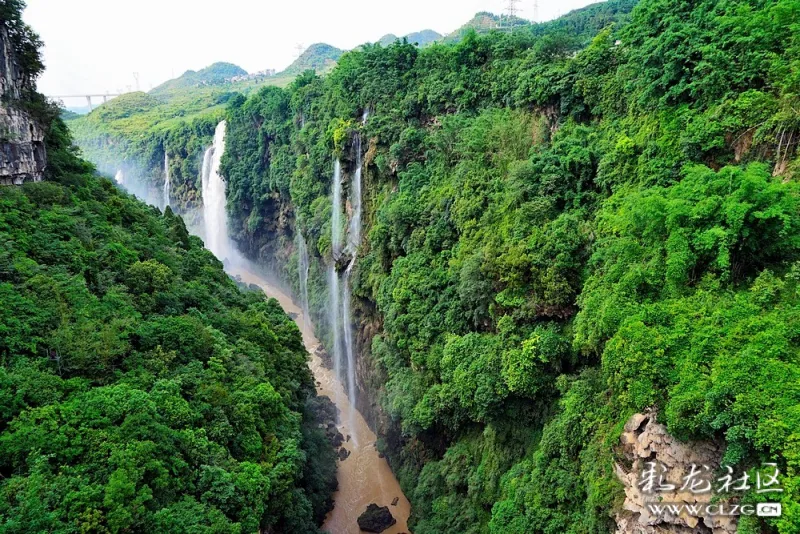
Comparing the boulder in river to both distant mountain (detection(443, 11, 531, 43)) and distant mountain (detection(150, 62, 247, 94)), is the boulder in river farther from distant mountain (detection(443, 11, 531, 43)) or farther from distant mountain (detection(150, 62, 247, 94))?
distant mountain (detection(150, 62, 247, 94))

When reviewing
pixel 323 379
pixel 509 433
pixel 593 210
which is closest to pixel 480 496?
pixel 509 433

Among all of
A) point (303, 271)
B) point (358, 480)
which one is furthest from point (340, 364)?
point (303, 271)

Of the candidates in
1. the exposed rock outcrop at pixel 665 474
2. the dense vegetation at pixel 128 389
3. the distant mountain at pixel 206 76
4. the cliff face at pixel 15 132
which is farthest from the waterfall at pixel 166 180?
the distant mountain at pixel 206 76

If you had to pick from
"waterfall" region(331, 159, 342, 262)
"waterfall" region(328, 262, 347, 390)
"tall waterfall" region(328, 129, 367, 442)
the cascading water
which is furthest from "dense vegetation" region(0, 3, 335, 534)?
"waterfall" region(331, 159, 342, 262)

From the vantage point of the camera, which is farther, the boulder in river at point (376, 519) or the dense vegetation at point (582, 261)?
the boulder in river at point (376, 519)

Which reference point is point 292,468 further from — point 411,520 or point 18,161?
point 18,161

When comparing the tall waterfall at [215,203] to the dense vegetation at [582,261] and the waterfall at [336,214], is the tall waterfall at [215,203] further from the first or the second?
the dense vegetation at [582,261]

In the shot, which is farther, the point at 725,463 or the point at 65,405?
the point at 65,405
